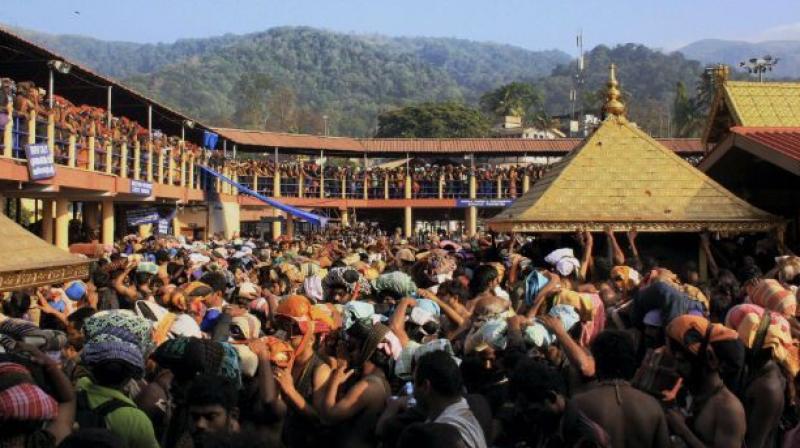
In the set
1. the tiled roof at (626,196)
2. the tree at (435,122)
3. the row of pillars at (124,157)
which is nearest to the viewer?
the tiled roof at (626,196)

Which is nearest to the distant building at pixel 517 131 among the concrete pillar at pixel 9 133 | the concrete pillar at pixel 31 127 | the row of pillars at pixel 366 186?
the row of pillars at pixel 366 186

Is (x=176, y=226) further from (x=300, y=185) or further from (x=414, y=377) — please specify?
(x=414, y=377)

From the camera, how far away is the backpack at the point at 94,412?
3818mm

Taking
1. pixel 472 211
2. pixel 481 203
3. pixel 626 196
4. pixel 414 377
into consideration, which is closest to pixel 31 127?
pixel 626 196

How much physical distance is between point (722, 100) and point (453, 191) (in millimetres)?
22187

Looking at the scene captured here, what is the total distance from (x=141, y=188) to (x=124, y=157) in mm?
858

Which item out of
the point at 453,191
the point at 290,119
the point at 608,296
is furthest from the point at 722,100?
the point at 290,119

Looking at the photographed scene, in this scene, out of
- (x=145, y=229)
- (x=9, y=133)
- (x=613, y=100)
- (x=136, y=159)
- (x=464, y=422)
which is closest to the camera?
(x=464, y=422)

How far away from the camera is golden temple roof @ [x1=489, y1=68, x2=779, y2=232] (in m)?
Result: 10.3

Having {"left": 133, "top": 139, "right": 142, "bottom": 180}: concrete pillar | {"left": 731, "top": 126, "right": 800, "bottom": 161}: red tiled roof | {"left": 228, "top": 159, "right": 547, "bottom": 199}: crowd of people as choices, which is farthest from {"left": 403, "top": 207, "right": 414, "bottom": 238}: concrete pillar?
{"left": 731, "top": 126, "right": 800, "bottom": 161}: red tiled roof

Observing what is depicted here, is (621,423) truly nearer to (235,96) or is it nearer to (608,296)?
(608,296)

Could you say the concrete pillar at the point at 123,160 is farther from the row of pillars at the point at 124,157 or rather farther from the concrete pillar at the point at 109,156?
the concrete pillar at the point at 109,156

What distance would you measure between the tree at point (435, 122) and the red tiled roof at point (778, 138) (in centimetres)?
7255

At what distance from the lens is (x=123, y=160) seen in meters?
20.0
